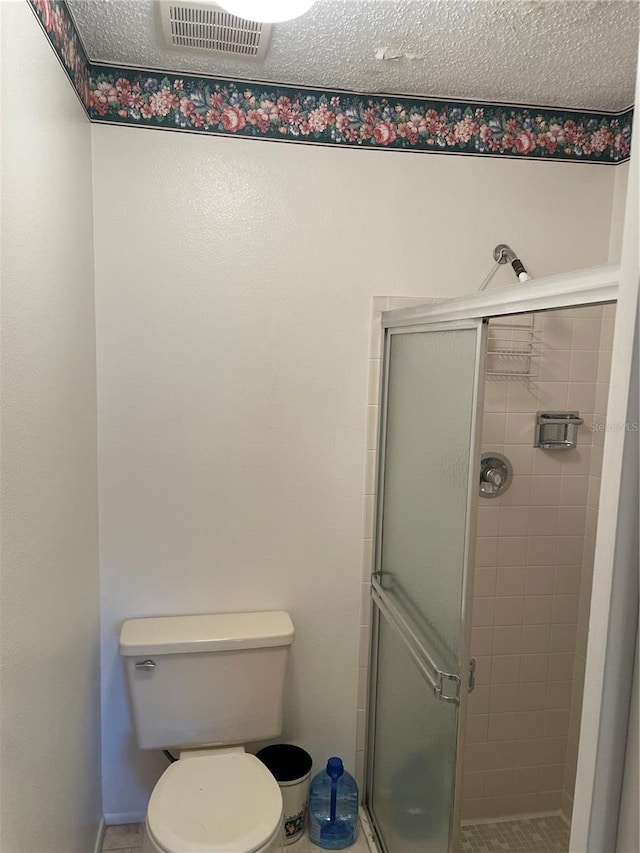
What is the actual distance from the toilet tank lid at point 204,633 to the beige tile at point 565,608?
3.09 feet

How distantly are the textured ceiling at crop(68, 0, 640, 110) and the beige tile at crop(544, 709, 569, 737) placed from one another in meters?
2.08

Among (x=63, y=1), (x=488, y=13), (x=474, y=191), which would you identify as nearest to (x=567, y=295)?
(x=488, y=13)

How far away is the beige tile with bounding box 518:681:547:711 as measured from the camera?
2.22 metres

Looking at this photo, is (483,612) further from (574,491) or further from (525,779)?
(525,779)

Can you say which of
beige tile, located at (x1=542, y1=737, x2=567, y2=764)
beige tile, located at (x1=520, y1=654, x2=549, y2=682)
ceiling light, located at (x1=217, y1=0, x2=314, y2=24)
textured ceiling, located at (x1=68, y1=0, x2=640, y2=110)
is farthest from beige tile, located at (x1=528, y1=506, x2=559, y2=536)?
ceiling light, located at (x1=217, y1=0, x2=314, y2=24)

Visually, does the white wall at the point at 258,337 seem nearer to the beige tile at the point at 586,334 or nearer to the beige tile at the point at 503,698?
the beige tile at the point at 586,334

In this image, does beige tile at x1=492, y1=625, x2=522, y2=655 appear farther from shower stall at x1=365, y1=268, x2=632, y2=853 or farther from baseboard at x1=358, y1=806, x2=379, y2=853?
baseboard at x1=358, y1=806, x2=379, y2=853

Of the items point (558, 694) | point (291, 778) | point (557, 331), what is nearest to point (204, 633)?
point (291, 778)

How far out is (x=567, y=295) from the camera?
3.34 ft

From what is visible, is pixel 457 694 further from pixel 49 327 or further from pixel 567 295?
pixel 49 327

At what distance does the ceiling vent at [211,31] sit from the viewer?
1517 mm

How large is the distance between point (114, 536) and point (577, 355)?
166 cm

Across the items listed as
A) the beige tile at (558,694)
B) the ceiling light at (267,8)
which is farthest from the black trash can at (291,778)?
the ceiling light at (267,8)

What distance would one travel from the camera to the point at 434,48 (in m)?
1.66
